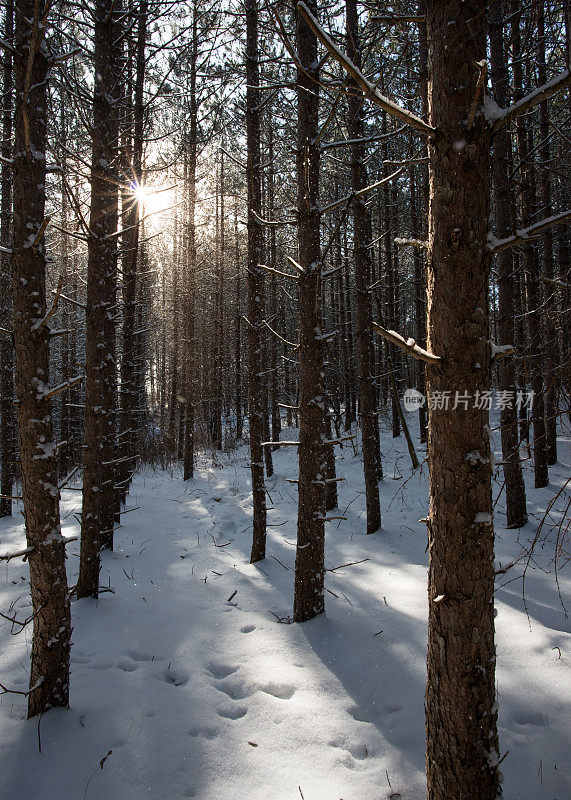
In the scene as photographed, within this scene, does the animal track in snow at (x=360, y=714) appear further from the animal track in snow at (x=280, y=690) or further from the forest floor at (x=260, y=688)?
the animal track in snow at (x=280, y=690)

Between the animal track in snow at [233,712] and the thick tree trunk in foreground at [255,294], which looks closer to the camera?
the animal track in snow at [233,712]

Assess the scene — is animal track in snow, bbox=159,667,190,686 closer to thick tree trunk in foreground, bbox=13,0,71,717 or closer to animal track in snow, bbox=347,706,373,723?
thick tree trunk in foreground, bbox=13,0,71,717

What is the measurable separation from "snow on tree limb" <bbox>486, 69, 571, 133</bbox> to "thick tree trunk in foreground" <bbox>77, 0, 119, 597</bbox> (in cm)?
425

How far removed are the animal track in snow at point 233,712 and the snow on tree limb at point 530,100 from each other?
402 cm

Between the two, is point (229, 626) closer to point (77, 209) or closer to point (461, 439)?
point (461, 439)

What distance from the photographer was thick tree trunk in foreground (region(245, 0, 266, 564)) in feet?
21.3

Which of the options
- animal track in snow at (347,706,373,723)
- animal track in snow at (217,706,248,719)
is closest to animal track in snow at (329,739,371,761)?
animal track in snow at (347,706,373,723)

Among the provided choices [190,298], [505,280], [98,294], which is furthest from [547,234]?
[190,298]

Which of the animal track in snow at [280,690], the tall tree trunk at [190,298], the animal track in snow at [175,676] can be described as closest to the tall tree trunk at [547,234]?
the animal track in snow at [280,690]

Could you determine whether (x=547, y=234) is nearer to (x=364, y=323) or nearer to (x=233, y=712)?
(x=364, y=323)

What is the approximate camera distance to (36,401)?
10.2 ft

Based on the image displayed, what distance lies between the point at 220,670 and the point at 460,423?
10.6ft

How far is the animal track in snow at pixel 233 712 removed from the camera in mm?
3236

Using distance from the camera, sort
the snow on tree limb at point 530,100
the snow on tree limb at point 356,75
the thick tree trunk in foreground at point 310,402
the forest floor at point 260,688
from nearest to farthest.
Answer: the snow on tree limb at point 530,100
the snow on tree limb at point 356,75
the forest floor at point 260,688
the thick tree trunk in foreground at point 310,402
